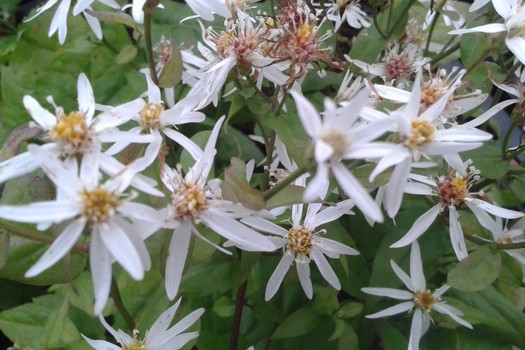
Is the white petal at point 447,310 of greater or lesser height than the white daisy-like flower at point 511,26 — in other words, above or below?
below

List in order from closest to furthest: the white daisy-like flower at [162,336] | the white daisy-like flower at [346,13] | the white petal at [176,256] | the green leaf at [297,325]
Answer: the white petal at [176,256], the white daisy-like flower at [162,336], the green leaf at [297,325], the white daisy-like flower at [346,13]

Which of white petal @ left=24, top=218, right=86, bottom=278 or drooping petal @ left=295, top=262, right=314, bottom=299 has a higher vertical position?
drooping petal @ left=295, top=262, right=314, bottom=299

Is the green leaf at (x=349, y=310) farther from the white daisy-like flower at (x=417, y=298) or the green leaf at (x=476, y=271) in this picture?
the green leaf at (x=476, y=271)

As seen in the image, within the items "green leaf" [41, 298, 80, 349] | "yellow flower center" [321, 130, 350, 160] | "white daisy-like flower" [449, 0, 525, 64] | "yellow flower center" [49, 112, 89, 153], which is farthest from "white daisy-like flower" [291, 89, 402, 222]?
"green leaf" [41, 298, 80, 349]

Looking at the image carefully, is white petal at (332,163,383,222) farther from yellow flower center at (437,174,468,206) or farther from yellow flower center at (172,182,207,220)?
yellow flower center at (437,174,468,206)

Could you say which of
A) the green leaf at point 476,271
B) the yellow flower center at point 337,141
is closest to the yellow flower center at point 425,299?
the green leaf at point 476,271

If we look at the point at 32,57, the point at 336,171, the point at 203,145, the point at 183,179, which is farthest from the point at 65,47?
the point at 336,171

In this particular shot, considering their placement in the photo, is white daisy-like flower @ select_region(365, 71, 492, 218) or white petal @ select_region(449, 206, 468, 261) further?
white petal @ select_region(449, 206, 468, 261)
